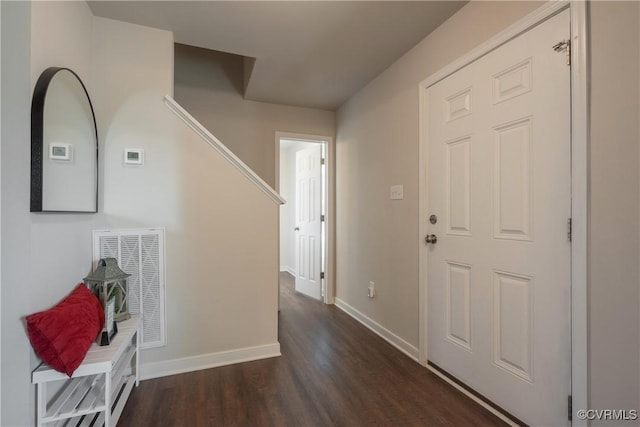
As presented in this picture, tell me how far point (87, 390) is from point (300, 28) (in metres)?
2.43

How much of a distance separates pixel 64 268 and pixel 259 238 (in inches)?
43.8

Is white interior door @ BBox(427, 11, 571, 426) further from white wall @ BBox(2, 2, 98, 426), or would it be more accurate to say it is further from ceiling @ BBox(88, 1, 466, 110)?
white wall @ BBox(2, 2, 98, 426)

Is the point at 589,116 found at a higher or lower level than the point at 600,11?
lower

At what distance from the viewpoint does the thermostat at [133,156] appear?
6.15ft

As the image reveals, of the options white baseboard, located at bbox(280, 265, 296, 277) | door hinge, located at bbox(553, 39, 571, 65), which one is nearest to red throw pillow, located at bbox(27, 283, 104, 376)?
door hinge, located at bbox(553, 39, 571, 65)

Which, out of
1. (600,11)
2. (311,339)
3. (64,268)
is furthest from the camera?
(311,339)

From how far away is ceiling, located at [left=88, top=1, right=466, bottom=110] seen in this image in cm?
175

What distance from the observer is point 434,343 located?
201 cm

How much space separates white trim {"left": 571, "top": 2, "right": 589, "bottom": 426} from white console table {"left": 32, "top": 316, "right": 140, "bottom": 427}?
200cm

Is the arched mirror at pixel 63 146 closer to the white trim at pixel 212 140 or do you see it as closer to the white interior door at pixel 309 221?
the white trim at pixel 212 140

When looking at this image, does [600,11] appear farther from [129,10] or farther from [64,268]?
[64,268]

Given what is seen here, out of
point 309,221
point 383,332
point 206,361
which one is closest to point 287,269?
point 309,221

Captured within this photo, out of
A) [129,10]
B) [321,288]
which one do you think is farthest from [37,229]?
[321,288]

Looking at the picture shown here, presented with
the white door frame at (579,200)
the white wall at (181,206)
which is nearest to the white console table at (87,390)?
the white wall at (181,206)
